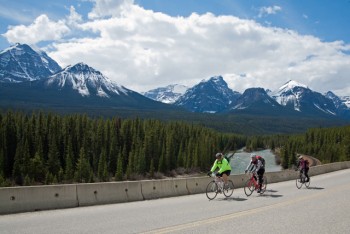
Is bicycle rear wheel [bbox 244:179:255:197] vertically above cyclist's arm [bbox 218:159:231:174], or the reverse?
cyclist's arm [bbox 218:159:231:174]

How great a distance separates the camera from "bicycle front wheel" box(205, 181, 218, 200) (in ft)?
62.0

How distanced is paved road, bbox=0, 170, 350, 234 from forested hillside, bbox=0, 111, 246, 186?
59.1 meters

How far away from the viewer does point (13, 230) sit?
10.7 metres

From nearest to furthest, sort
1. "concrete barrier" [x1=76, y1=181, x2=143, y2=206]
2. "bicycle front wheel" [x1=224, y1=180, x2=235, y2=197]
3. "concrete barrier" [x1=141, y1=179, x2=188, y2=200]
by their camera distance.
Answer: "concrete barrier" [x1=76, y1=181, x2=143, y2=206] → "concrete barrier" [x1=141, y1=179, x2=188, y2=200] → "bicycle front wheel" [x1=224, y1=180, x2=235, y2=197]

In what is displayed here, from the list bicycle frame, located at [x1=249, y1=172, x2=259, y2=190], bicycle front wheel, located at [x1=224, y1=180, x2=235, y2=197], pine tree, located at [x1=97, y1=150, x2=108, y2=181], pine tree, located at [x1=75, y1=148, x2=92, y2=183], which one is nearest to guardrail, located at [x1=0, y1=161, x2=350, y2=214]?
bicycle front wheel, located at [x1=224, y1=180, x2=235, y2=197]

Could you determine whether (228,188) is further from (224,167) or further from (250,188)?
(250,188)

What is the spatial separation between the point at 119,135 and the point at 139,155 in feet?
58.1

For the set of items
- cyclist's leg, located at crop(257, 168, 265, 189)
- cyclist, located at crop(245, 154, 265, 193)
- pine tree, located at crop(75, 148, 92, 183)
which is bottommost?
pine tree, located at crop(75, 148, 92, 183)

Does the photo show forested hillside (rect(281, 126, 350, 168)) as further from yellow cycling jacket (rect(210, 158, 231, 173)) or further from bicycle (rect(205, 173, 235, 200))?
yellow cycling jacket (rect(210, 158, 231, 173))

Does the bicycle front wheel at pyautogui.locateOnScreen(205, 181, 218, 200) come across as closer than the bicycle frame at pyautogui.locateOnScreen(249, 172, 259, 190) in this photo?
Yes

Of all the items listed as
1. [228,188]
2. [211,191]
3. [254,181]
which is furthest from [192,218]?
[254,181]

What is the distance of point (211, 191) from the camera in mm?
19094

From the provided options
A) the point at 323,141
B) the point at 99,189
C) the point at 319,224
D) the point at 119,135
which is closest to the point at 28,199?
the point at 99,189

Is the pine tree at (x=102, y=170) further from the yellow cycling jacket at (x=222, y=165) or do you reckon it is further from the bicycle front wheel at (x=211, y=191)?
the yellow cycling jacket at (x=222, y=165)
